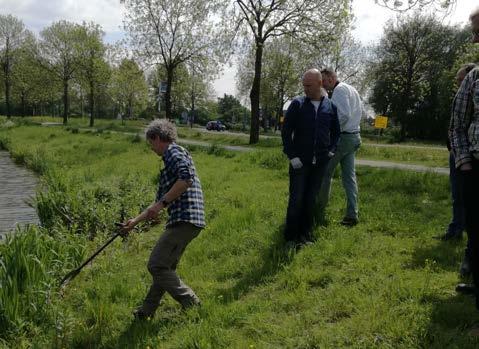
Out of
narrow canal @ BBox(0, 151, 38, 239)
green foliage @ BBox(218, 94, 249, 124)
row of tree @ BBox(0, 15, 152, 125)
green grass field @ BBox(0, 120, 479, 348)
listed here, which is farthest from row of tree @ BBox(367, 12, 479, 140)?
green foliage @ BBox(218, 94, 249, 124)

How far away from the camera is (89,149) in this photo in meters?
21.8

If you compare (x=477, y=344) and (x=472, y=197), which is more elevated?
(x=472, y=197)

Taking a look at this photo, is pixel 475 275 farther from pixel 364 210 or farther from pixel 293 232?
pixel 364 210

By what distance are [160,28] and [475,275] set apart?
3166 centimetres

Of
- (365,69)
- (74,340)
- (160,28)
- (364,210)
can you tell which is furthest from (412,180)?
(365,69)

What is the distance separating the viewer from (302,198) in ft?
18.7

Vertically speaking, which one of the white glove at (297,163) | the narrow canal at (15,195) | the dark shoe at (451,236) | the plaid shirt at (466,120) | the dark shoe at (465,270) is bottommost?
the narrow canal at (15,195)

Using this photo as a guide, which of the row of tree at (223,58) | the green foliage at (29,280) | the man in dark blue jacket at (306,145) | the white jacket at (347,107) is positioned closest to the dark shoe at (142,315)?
the green foliage at (29,280)

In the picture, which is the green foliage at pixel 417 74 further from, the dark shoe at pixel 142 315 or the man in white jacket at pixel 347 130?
the dark shoe at pixel 142 315

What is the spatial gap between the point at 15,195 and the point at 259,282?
10.9 meters

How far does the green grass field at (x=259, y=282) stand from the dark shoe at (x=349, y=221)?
0.10 meters

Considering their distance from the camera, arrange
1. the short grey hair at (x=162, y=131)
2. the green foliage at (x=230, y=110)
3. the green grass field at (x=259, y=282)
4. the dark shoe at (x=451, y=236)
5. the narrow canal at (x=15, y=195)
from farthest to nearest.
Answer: the green foliage at (x=230, y=110)
the narrow canal at (x=15, y=195)
the dark shoe at (x=451, y=236)
the short grey hair at (x=162, y=131)
the green grass field at (x=259, y=282)

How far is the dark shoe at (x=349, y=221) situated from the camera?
6516 millimetres

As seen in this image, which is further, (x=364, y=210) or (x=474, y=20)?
(x=364, y=210)
